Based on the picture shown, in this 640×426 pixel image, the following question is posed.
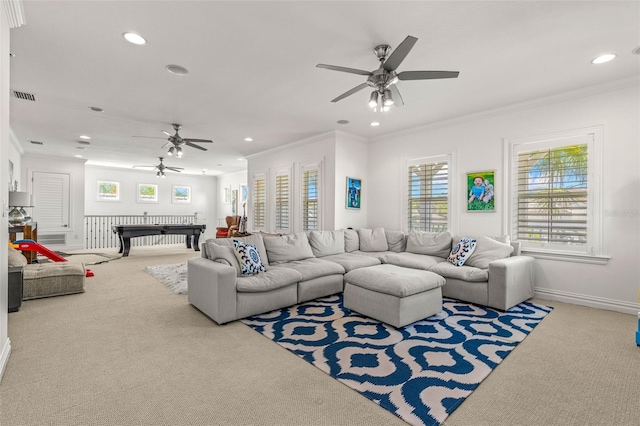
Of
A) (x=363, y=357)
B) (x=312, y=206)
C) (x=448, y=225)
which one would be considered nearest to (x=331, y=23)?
(x=363, y=357)

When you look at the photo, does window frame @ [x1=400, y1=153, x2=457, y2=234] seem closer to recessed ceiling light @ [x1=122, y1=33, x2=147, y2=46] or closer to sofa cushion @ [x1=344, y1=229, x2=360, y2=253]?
sofa cushion @ [x1=344, y1=229, x2=360, y2=253]

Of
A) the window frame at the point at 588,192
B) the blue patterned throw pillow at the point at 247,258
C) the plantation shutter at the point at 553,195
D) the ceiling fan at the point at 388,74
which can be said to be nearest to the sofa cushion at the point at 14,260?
the blue patterned throw pillow at the point at 247,258

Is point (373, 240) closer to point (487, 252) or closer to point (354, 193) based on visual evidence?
point (354, 193)

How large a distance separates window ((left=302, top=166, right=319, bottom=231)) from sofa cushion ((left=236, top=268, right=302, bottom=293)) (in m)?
2.81

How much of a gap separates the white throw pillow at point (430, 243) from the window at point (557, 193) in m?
0.94

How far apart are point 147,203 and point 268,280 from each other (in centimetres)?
983

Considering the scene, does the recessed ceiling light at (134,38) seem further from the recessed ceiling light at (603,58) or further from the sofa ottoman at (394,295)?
the recessed ceiling light at (603,58)

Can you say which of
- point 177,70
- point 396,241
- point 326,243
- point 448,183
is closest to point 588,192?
point 448,183

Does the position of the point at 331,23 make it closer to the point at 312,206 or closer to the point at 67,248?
the point at 312,206

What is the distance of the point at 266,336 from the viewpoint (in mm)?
2875

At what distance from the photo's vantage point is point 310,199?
663 centimetres

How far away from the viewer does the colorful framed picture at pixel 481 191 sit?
4.75m

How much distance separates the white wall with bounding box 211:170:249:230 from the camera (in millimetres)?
11461

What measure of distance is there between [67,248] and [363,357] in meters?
10.1
